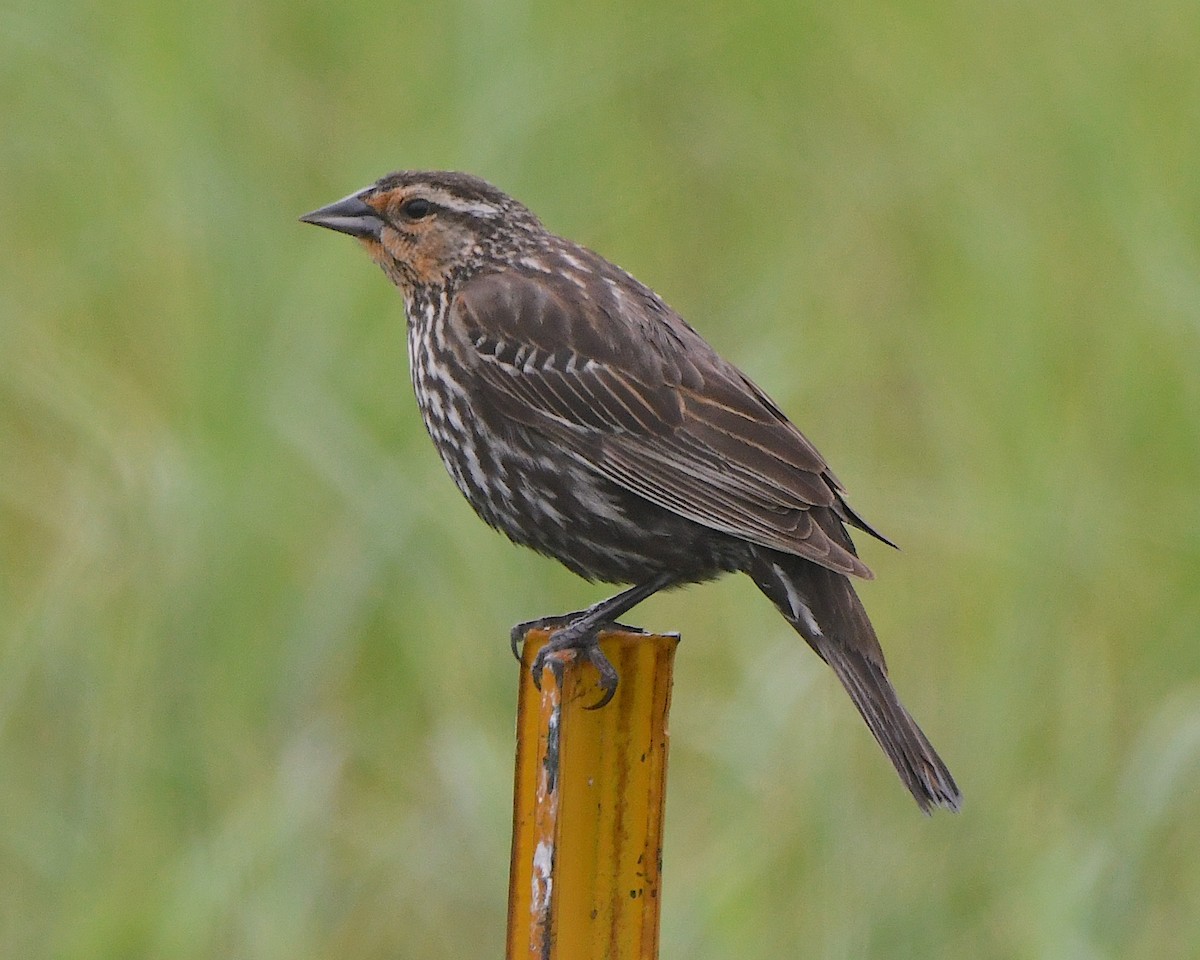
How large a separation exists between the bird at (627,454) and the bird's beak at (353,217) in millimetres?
262

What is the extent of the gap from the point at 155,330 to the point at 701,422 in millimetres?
2226

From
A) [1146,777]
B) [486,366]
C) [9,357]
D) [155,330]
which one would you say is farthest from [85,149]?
[1146,777]

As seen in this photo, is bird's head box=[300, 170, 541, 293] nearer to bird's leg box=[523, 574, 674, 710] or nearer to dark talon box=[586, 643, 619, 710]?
bird's leg box=[523, 574, 674, 710]

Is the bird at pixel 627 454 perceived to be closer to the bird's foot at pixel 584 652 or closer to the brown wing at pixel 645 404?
the brown wing at pixel 645 404

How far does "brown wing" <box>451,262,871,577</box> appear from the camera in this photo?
3.54m

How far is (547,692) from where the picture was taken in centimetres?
260

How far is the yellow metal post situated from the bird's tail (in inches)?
27.1

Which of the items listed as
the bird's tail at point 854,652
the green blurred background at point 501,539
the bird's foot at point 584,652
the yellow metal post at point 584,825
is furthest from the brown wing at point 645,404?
the yellow metal post at point 584,825

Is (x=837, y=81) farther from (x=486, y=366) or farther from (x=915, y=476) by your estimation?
(x=486, y=366)

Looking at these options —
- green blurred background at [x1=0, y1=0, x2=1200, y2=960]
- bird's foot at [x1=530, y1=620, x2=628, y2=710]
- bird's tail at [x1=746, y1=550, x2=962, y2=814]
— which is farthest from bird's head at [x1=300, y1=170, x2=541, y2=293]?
bird's foot at [x1=530, y1=620, x2=628, y2=710]

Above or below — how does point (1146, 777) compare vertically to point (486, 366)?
below

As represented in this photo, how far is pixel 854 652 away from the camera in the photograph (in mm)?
3475

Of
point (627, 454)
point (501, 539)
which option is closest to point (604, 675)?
point (627, 454)

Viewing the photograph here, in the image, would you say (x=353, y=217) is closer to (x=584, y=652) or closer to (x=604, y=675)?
(x=584, y=652)
